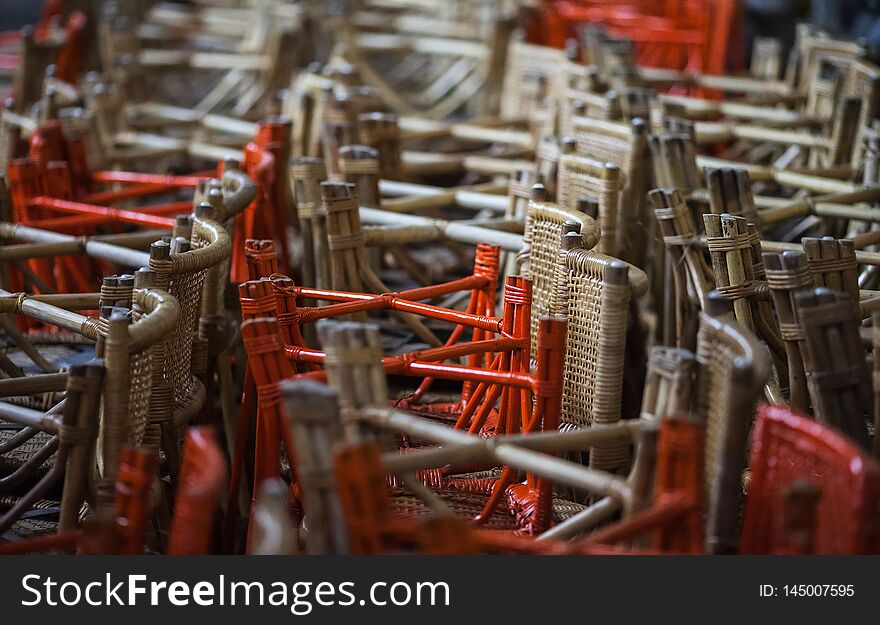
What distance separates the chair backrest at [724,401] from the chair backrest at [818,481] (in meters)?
0.03

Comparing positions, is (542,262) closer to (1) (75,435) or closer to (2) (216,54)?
(1) (75,435)

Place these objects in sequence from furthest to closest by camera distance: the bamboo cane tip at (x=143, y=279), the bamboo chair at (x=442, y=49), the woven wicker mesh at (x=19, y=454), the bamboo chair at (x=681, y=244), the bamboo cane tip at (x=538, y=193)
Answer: the bamboo chair at (x=442, y=49) < the bamboo cane tip at (x=538, y=193) < the bamboo chair at (x=681, y=244) < the woven wicker mesh at (x=19, y=454) < the bamboo cane tip at (x=143, y=279)

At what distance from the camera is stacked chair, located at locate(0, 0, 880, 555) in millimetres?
1717

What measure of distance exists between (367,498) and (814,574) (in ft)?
2.03

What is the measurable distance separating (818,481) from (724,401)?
0.17 meters

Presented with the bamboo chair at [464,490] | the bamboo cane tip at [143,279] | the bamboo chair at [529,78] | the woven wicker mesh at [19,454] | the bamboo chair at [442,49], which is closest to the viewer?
the bamboo chair at [464,490]

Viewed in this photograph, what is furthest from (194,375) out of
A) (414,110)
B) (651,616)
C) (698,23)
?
(698,23)

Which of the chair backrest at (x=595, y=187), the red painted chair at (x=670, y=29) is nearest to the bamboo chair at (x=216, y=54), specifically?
the red painted chair at (x=670, y=29)

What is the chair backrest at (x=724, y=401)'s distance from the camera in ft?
5.72

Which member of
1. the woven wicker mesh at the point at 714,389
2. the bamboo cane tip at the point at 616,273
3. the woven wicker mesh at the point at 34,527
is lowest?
the woven wicker mesh at the point at 34,527

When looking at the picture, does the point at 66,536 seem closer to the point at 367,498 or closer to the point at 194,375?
the point at 367,498

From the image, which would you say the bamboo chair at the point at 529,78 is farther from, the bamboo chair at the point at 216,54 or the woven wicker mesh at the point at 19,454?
the woven wicker mesh at the point at 19,454

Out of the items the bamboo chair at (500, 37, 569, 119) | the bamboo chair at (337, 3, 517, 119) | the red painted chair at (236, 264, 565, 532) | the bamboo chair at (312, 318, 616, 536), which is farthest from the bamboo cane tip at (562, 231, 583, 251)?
the bamboo chair at (337, 3, 517, 119)

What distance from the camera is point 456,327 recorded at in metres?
3.04
